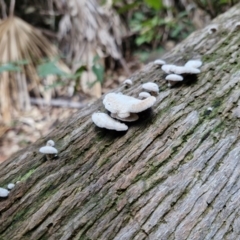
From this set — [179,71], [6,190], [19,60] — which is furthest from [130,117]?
[19,60]

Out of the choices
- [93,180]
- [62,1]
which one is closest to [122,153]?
[93,180]

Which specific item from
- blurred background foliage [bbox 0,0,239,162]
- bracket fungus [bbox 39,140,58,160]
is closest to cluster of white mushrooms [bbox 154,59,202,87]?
bracket fungus [bbox 39,140,58,160]

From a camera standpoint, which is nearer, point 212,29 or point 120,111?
point 120,111

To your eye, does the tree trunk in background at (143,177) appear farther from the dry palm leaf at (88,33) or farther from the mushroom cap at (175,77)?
the dry palm leaf at (88,33)

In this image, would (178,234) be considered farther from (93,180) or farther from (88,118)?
(88,118)

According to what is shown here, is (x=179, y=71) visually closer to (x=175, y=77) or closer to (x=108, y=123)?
(x=175, y=77)

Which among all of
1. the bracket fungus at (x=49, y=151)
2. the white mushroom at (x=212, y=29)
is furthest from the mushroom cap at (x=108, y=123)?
the white mushroom at (x=212, y=29)
